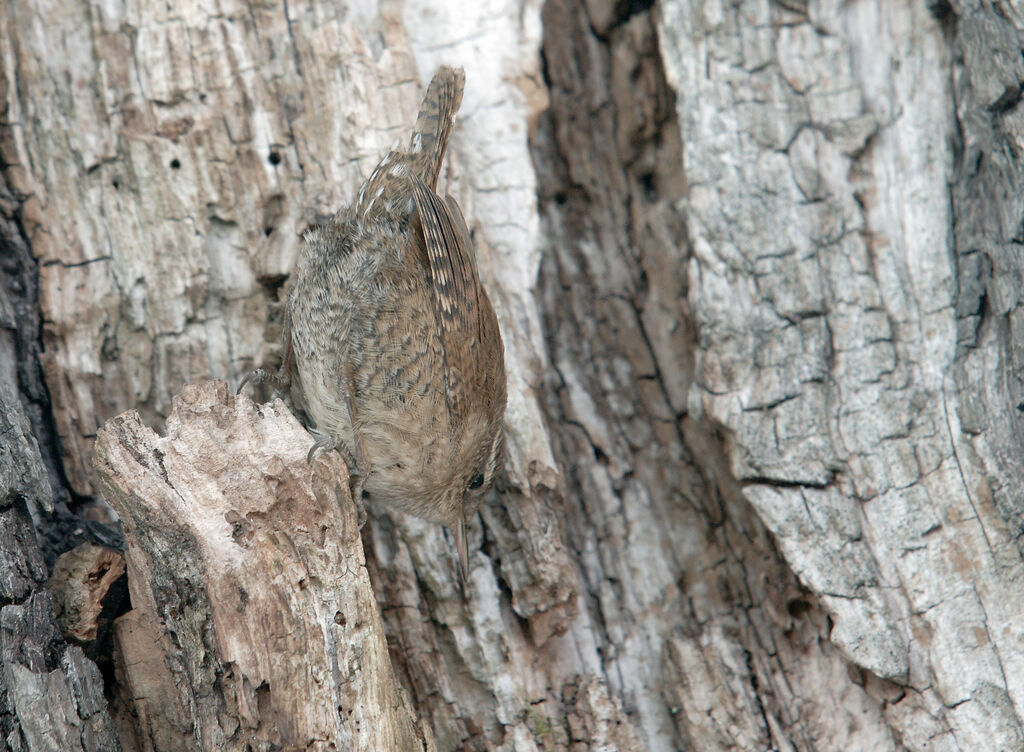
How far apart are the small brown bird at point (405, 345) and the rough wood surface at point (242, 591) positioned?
0.59 m

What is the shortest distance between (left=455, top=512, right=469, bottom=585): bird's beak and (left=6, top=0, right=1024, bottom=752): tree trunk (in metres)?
0.10

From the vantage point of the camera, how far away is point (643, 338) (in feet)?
11.7

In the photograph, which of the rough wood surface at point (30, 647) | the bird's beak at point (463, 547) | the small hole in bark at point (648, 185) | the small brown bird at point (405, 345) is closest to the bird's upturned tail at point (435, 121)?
the small brown bird at point (405, 345)

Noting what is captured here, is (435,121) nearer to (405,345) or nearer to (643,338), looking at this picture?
(405,345)

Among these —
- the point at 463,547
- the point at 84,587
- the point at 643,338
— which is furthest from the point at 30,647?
the point at 643,338

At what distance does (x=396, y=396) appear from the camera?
306 centimetres

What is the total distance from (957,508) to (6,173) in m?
3.67

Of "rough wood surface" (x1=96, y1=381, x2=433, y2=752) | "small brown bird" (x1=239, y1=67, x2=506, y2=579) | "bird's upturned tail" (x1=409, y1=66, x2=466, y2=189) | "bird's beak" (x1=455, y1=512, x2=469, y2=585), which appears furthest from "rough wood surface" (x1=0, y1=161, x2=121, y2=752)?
"bird's upturned tail" (x1=409, y1=66, x2=466, y2=189)

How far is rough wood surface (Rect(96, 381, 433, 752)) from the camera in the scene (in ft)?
7.28

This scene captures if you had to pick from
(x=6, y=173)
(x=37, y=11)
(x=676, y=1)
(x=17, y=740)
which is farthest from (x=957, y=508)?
(x=37, y=11)

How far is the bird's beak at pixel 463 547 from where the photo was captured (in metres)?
2.94

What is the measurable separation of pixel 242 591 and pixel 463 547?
91cm

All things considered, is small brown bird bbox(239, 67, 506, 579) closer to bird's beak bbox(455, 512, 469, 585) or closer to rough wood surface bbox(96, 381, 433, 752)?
bird's beak bbox(455, 512, 469, 585)

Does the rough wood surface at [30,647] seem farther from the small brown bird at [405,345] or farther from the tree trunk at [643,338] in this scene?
the small brown bird at [405,345]
